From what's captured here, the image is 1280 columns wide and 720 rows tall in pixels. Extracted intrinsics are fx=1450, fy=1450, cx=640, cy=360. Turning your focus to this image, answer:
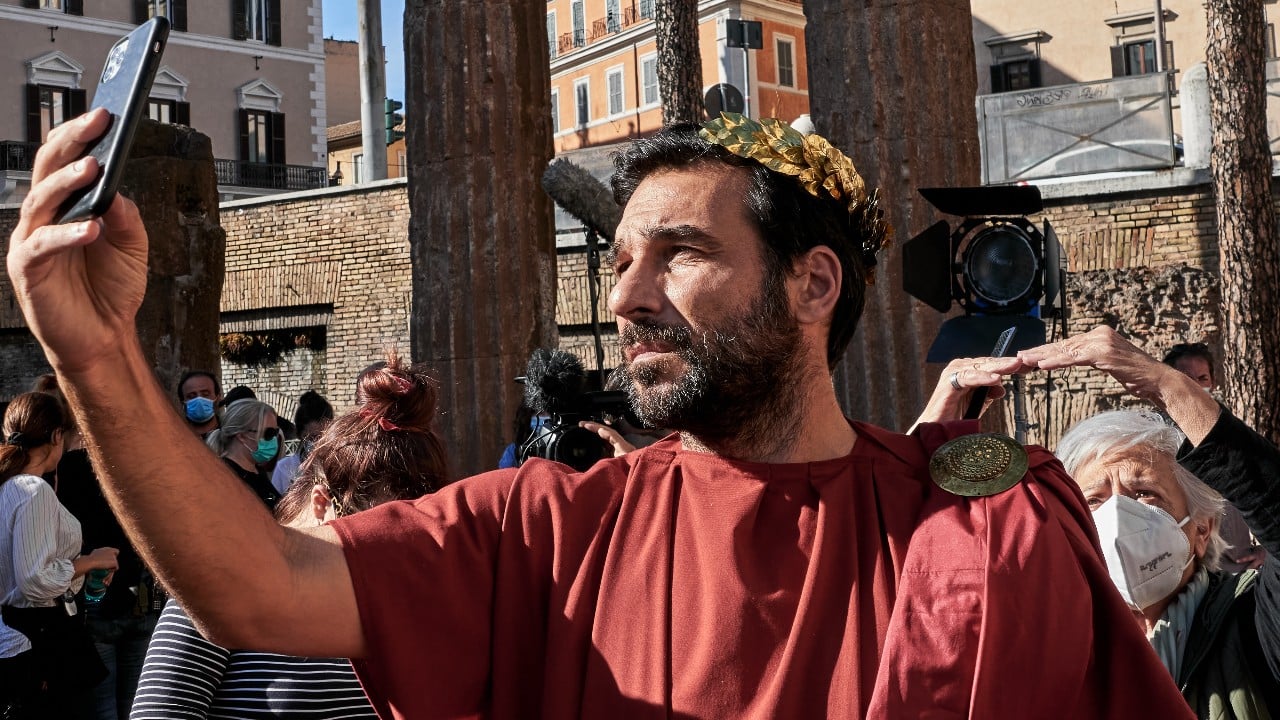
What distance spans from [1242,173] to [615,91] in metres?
32.2

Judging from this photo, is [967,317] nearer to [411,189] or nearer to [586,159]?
[411,189]

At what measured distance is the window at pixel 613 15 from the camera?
142ft

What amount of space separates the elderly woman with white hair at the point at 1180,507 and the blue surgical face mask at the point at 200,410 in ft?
16.7

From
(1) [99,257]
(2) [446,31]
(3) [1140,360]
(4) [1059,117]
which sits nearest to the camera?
(1) [99,257]

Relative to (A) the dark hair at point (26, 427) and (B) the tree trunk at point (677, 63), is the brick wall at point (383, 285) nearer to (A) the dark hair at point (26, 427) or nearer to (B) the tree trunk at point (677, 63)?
(B) the tree trunk at point (677, 63)

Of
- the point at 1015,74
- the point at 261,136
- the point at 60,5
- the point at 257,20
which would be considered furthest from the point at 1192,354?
the point at 257,20

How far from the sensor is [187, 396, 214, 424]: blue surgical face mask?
24.2 feet

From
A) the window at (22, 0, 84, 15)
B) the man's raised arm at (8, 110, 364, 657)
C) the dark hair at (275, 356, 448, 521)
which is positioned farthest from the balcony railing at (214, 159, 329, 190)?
the man's raised arm at (8, 110, 364, 657)

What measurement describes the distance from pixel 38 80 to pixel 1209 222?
2943 centimetres

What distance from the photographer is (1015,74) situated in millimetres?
30188

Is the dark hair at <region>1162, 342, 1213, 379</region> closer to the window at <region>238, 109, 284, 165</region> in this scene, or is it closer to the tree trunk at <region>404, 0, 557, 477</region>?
the tree trunk at <region>404, 0, 557, 477</region>

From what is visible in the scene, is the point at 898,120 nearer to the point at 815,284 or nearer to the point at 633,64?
the point at 815,284

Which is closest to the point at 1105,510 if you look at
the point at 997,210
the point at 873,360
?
the point at 997,210

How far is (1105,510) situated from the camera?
10.3 ft
